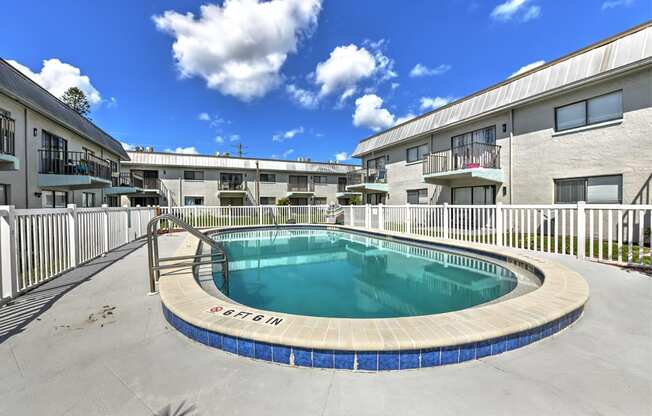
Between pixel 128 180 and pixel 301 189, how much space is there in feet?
49.9

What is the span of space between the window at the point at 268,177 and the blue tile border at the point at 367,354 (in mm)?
25707

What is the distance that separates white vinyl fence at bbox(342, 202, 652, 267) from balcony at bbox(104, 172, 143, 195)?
16.0 m

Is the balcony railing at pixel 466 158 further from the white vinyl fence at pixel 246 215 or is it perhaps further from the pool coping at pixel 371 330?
the pool coping at pixel 371 330

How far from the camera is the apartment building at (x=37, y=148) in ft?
28.5

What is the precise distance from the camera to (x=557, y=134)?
Result: 9922mm

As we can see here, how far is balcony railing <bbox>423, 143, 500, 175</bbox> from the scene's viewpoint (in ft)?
39.1

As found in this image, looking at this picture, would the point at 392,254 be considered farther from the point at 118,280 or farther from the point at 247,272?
the point at 118,280

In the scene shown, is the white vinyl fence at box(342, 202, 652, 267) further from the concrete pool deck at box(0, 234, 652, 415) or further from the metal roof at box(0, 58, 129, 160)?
the metal roof at box(0, 58, 129, 160)

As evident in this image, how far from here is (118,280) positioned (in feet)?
15.2

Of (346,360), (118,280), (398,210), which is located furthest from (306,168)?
(346,360)

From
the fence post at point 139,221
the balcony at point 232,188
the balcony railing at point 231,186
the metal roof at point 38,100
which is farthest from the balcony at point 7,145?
the balcony railing at point 231,186

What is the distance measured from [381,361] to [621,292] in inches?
166

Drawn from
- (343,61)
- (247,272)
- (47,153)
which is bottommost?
(247,272)

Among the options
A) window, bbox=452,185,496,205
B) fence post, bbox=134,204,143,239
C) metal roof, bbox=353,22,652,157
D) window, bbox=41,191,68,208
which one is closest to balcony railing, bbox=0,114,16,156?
window, bbox=41,191,68,208
